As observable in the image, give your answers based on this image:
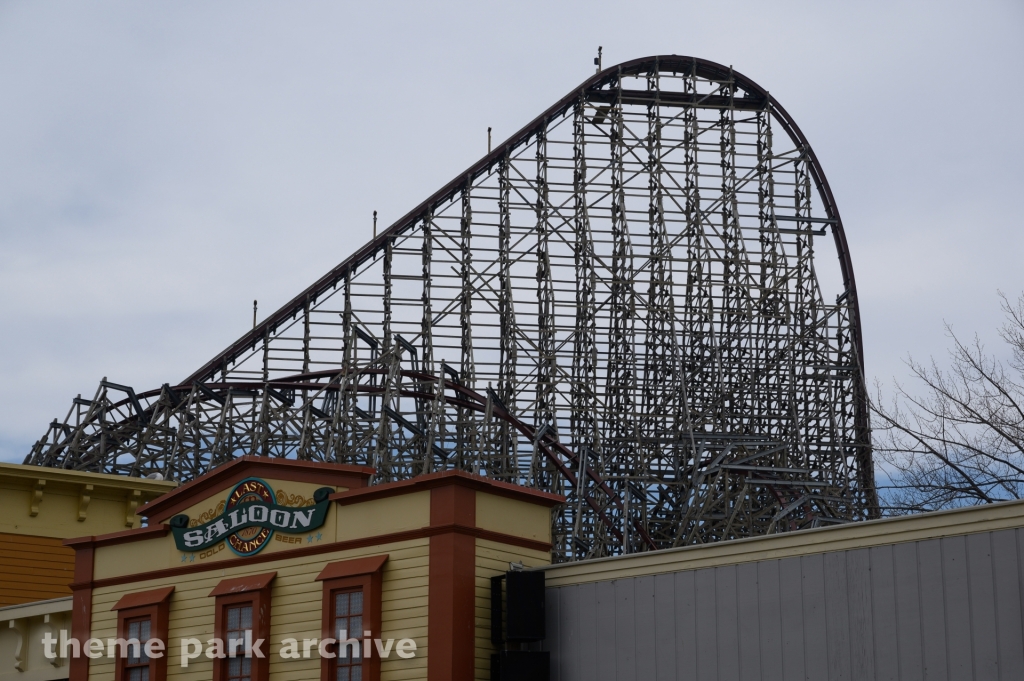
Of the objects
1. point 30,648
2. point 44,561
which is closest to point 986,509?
point 30,648

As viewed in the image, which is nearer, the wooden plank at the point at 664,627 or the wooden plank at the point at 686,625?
the wooden plank at the point at 686,625

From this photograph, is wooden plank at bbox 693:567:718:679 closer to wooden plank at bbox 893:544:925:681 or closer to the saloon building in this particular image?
the saloon building

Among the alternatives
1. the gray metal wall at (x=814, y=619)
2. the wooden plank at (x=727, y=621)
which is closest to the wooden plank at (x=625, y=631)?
the gray metal wall at (x=814, y=619)

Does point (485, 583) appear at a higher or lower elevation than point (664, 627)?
higher

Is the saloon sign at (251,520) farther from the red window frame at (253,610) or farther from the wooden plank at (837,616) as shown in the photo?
the wooden plank at (837,616)

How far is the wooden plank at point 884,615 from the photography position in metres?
11.1

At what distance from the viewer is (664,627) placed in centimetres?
1261

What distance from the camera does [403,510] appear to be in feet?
45.2

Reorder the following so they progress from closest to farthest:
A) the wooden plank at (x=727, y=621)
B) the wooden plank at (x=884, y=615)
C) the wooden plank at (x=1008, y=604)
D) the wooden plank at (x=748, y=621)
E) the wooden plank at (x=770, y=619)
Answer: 1. the wooden plank at (x=1008, y=604)
2. the wooden plank at (x=884, y=615)
3. the wooden plank at (x=770, y=619)
4. the wooden plank at (x=748, y=621)
5. the wooden plank at (x=727, y=621)

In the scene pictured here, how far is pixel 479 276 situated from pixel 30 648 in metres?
14.2

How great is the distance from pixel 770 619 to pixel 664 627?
1115 mm

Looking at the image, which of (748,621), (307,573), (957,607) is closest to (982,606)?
(957,607)

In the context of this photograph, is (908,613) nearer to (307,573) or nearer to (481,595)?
(481,595)

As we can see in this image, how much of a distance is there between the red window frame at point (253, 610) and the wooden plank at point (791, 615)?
562 centimetres
